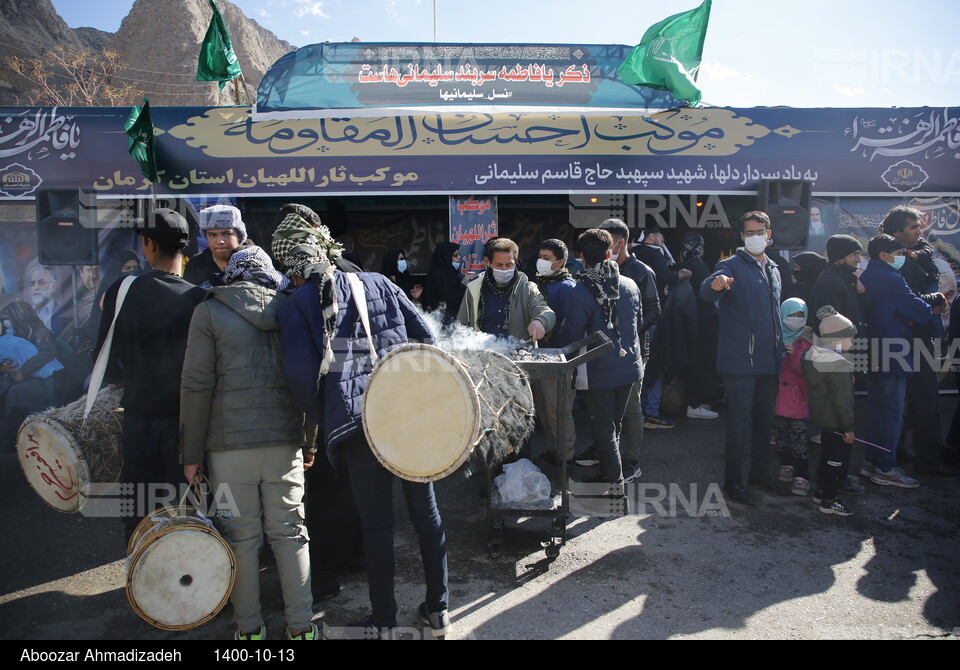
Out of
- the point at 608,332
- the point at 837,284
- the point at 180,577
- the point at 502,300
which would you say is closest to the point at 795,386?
the point at 837,284

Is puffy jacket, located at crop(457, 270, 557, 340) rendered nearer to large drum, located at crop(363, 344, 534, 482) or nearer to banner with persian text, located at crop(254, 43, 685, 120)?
large drum, located at crop(363, 344, 534, 482)

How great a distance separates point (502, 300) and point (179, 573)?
2.71 m

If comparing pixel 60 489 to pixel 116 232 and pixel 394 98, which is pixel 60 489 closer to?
pixel 116 232

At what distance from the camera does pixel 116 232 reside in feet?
23.4

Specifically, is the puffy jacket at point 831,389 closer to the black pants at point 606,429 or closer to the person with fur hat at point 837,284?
the person with fur hat at point 837,284

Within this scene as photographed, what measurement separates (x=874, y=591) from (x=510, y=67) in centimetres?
662

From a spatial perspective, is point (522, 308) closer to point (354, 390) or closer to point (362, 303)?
point (362, 303)

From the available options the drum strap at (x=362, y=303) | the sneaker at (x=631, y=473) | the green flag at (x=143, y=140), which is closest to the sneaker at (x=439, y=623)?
the drum strap at (x=362, y=303)

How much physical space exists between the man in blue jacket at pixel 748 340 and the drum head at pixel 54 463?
396 centimetres

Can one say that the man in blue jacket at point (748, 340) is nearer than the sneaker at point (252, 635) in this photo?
No

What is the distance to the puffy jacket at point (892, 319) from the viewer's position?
4457 millimetres

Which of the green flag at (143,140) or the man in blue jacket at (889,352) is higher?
the green flag at (143,140)

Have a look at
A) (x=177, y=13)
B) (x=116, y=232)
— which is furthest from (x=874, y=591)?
(x=177, y=13)

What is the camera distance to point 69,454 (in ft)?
9.57
